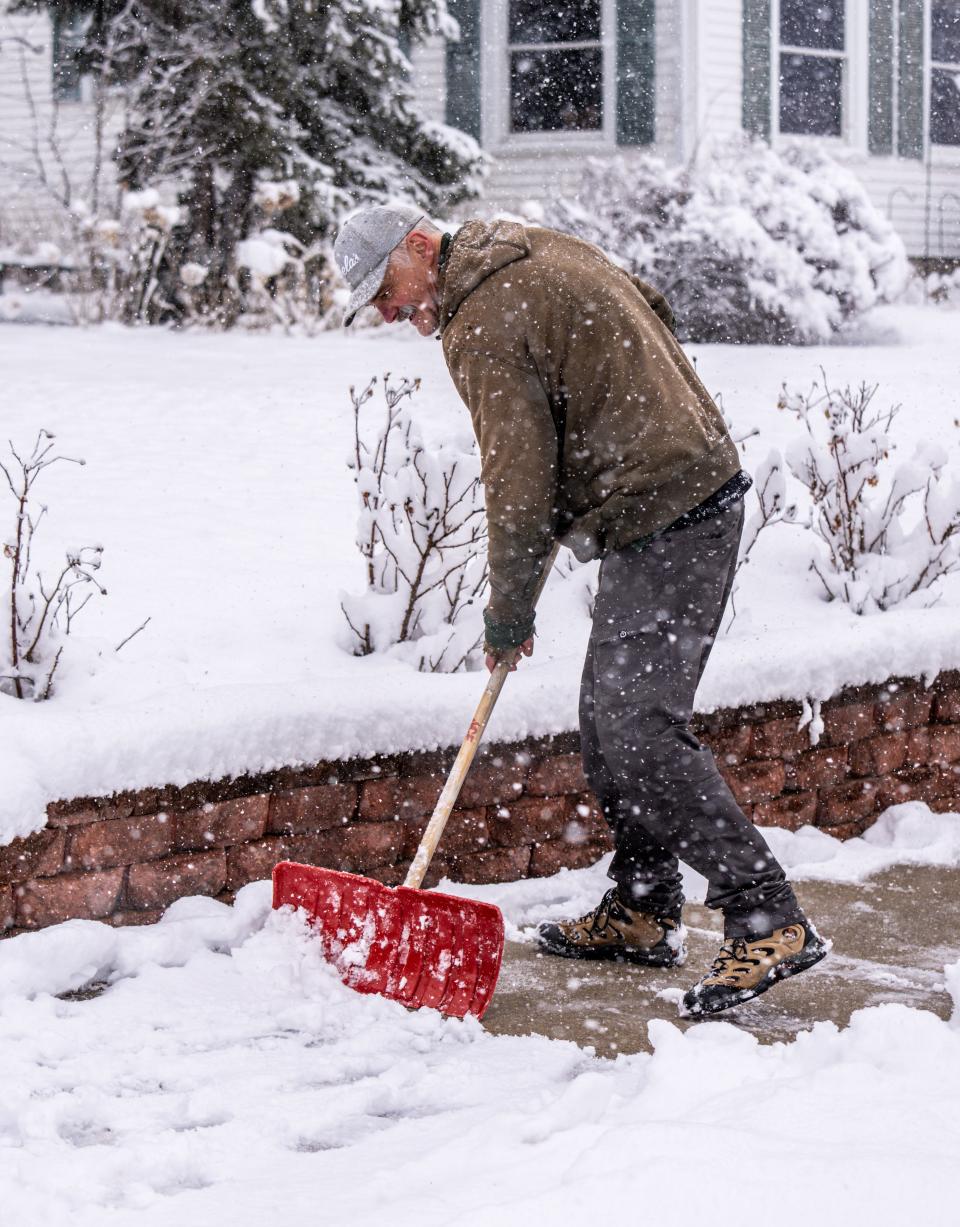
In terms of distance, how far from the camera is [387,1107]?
2.74 meters

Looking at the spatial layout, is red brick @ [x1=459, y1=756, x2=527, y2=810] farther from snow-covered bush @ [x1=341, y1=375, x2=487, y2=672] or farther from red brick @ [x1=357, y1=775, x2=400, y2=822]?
snow-covered bush @ [x1=341, y1=375, x2=487, y2=672]

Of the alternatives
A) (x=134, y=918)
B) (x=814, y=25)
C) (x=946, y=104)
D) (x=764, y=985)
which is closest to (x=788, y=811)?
(x=764, y=985)

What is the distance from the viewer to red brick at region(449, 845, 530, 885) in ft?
13.1

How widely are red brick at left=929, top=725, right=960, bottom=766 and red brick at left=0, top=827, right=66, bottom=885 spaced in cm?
280

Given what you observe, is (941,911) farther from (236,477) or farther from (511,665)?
(236,477)

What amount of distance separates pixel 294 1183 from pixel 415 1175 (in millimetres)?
203

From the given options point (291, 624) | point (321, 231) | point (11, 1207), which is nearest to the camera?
point (11, 1207)

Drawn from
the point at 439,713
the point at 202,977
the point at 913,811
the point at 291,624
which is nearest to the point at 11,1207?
the point at 202,977

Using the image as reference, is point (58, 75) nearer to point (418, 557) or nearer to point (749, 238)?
point (749, 238)

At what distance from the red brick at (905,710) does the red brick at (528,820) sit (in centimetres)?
116

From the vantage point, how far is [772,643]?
445cm

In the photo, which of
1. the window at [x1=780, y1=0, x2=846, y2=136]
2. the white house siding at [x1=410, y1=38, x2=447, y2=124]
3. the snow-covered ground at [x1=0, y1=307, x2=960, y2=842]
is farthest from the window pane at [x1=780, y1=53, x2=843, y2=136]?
the snow-covered ground at [x1=0, y1=307, x2=960, y2=842]

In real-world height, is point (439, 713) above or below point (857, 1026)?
above

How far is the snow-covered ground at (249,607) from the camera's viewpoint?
3.47 meters
